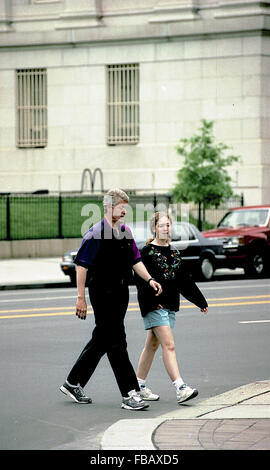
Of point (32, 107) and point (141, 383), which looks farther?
point (32, 107)

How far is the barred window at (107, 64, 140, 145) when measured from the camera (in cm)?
4503

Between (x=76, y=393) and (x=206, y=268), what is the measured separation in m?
15.4

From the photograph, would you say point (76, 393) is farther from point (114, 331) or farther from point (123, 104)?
point (123, 104)

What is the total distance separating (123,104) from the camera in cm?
4519

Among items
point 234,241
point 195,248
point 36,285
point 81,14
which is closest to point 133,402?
point 36,285

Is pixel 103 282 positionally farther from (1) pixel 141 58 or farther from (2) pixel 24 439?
(1) pixel 141 58

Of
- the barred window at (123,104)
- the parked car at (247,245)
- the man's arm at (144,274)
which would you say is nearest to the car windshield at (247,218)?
the parked car at (247,245)

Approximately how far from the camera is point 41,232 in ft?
111

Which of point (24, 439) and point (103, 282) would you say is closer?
point (24, 439)

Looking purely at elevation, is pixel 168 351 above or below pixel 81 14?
below

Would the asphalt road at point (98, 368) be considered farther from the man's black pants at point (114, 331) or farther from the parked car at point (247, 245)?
the parked car at point (247, 245)

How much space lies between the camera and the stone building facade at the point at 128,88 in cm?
4247

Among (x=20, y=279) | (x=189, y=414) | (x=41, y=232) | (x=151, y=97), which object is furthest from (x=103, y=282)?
(x=151, y=97)

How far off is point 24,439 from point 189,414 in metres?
1.47
